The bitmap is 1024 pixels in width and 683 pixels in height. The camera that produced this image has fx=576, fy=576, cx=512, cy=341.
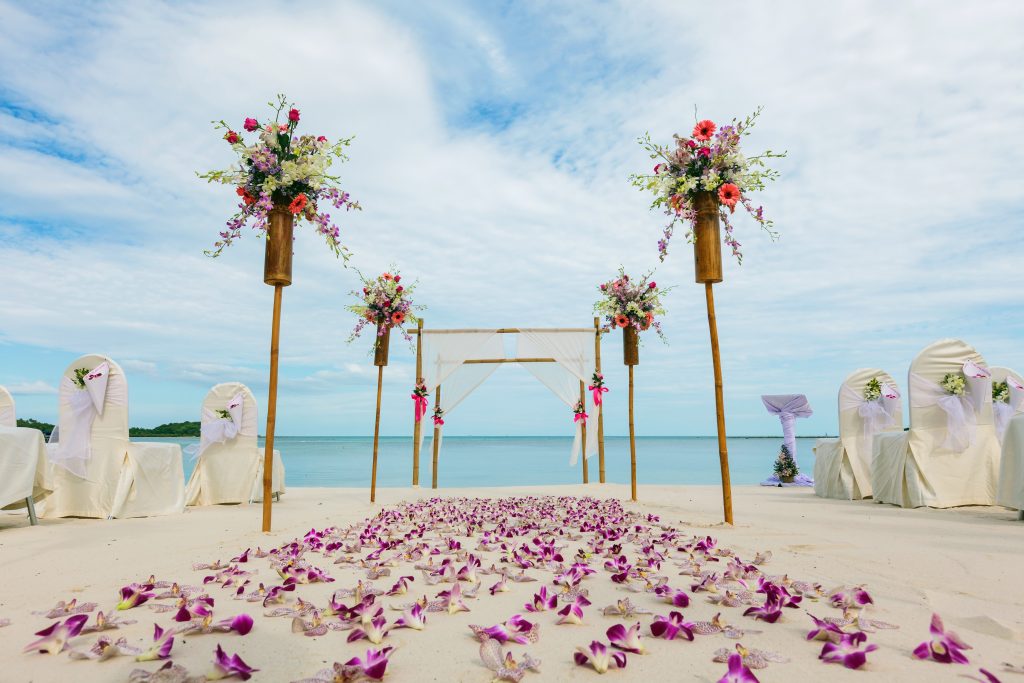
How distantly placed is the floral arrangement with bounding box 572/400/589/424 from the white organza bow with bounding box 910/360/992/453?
7.06 m

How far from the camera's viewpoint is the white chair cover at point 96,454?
296 inches

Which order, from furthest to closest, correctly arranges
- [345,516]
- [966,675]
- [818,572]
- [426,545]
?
1. [345,516]
2. [426,545]
3. [818,572]
4. [966,675]

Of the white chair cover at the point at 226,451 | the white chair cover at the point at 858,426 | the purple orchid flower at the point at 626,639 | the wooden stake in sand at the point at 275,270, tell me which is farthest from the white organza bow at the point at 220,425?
the white chair cover at the point at 858,426

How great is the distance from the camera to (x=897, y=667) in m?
2.20

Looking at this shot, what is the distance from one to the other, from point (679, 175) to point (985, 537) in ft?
15.5

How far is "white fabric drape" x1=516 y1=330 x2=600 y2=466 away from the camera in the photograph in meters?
14.1

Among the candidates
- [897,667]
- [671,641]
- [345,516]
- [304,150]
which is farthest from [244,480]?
[897,667]

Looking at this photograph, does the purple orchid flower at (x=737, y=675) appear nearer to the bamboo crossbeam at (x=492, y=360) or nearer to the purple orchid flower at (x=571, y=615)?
the purple orchid flower at (x=571, y=615)

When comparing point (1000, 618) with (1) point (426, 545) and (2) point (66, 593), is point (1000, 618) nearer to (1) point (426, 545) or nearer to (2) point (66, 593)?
(1) point (426, 545)

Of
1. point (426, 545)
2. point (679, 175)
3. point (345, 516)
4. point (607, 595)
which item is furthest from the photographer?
point (345, 516)

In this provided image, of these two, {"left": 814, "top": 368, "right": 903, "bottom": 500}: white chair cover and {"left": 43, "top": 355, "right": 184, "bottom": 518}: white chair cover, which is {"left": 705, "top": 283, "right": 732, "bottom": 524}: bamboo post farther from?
{"left": 43, "top": 355, "right": 184, "bottom": 518}: white chair cover

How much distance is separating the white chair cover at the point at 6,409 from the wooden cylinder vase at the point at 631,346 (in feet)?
30.0

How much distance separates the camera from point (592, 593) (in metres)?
3.33

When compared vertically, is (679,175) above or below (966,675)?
above
